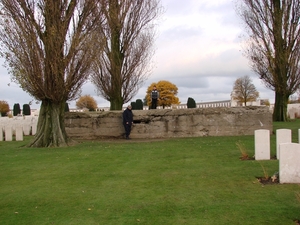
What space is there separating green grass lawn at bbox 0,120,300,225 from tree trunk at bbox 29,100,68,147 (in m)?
3.77

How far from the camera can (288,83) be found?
2292 cm

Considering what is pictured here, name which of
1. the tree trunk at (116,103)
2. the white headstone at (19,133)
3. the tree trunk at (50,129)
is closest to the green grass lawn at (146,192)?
the tree trunk at (50,129)

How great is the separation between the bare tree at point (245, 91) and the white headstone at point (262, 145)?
3812cm

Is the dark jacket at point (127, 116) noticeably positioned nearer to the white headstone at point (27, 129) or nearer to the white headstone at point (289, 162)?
the white headstone at point (27, 129)

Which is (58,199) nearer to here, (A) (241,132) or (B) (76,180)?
(B) (76,180)

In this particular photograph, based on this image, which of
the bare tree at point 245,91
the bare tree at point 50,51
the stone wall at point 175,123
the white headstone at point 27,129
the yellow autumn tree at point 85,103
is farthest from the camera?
the yellow autumn tree at point 85,103

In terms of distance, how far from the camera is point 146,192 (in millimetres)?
6172

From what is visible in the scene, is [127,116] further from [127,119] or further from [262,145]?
[262,145]

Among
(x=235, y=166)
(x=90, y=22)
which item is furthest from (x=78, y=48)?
(x=235, y=166)

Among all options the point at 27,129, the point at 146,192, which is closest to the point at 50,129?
the point at 27,129

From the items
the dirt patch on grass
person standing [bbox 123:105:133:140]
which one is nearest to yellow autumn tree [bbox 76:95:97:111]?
person standing [bbox 123:105:133:140]

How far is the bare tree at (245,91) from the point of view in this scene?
45.8 metres

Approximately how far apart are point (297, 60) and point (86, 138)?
15.0 meters

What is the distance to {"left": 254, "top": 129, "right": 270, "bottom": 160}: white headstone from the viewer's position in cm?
859
